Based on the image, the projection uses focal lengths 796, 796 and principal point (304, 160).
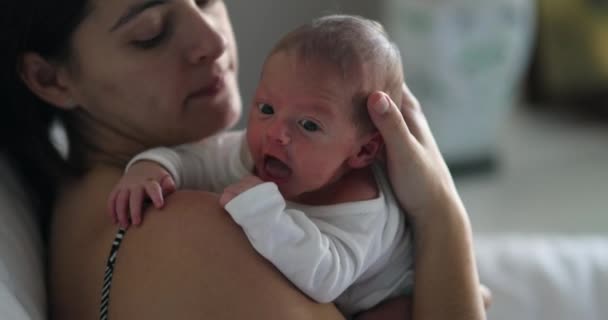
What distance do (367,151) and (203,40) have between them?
0.31 m

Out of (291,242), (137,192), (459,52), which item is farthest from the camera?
(459,52)

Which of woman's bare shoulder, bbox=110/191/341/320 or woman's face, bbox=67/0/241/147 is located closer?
woman's bare shoulder, bbox=110/191/341/320

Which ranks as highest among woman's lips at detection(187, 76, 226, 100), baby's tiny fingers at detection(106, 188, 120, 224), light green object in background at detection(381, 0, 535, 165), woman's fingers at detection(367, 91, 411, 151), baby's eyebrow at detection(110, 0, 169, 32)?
baby's eyebrow at detection(110, 0, 169, 32)

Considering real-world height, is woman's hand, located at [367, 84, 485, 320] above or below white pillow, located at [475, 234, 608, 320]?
above

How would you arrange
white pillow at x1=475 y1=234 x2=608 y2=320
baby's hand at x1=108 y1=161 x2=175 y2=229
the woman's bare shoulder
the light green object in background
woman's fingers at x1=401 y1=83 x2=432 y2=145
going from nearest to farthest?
the woman's bare shoulder < baby's hand at x1=108 y1=161 x2=175 y2=229 < woman's fingers at x1=401 y1=83 x2=432 y2=145 < white pillow at x1=475 y1=234 x2=608 y2=320 < the light green object in background

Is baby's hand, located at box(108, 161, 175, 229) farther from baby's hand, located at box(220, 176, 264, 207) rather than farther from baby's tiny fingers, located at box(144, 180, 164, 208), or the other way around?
baby's hand, located at box(220, 176, 264, 207)

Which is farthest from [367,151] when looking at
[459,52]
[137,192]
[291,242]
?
[459,52]

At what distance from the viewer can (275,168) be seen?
97cm

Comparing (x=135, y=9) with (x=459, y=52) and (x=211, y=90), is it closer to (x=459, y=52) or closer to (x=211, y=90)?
(x=211, y=90)

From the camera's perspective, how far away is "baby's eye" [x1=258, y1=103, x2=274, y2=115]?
37.8 inches

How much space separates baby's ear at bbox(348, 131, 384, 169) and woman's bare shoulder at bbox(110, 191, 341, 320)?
0.55ft

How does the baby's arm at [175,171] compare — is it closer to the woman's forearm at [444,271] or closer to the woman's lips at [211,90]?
the woman's lips at [211,90]

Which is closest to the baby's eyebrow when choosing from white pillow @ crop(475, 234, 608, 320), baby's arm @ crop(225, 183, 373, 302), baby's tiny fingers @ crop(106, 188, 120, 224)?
baby's tiny fingers @ crop(106, 188, 120, 224)

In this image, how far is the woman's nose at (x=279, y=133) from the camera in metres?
0.93
